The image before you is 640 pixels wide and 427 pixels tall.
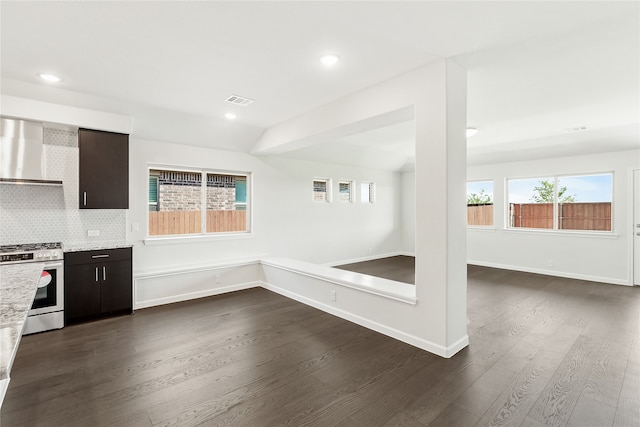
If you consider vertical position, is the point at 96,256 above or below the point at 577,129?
below

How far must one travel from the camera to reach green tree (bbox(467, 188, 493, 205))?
7270 millimetres

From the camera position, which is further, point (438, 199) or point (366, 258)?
point (366, 258)

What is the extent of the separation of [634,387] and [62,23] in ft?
16.5

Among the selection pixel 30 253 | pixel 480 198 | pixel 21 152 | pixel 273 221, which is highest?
pixel 21 152

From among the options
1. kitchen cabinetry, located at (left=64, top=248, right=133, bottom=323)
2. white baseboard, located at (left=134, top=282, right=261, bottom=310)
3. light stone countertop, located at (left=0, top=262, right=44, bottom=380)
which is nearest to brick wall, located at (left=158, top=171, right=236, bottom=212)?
kitchen cabinetry, located at (left=64, top=248, right=133, bottom=323)

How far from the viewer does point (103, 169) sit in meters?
3.92

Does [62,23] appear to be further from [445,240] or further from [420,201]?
[445,240]

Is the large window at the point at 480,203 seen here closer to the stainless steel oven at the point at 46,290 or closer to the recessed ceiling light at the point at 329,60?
the recessed ceiling light at the point at 329,60

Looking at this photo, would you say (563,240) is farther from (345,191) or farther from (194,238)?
(194,238)

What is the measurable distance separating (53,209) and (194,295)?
2.13m

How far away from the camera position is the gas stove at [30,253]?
3.28 metres

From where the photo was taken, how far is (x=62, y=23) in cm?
220

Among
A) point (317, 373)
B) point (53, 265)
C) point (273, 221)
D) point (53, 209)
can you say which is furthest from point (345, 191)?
point (53, 265)

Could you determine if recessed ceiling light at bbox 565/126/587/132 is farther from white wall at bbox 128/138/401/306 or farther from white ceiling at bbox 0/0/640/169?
white wall at bbox 128/138/401/306
